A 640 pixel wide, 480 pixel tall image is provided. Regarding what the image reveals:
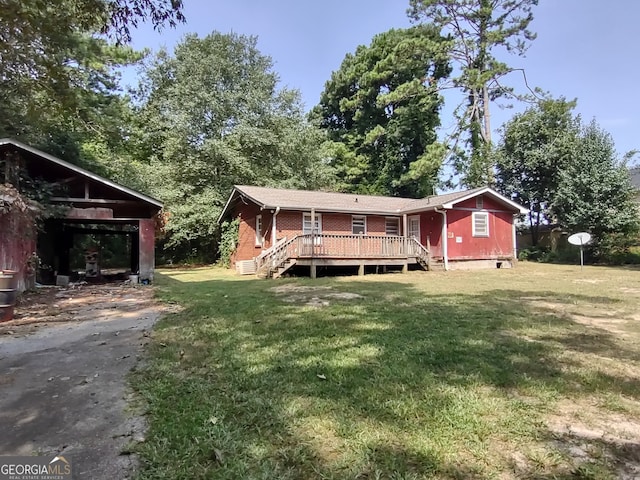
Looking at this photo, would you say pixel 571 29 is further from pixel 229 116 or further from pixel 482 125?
pixel 229 116

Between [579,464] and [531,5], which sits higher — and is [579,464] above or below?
below

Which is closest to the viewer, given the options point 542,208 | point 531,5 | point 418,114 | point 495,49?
point 542,208

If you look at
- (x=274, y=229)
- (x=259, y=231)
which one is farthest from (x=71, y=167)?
(x=259, y=231)

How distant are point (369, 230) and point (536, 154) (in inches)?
498

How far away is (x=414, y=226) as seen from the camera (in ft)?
63.8

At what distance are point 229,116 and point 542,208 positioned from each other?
20.6 meters

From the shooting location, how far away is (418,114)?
103 feet

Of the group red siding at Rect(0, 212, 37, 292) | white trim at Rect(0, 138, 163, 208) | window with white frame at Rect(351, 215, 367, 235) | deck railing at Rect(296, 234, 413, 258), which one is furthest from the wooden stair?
red siding at Rect(0, 212, 37, 292)

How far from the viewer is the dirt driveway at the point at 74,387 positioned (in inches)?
95.0

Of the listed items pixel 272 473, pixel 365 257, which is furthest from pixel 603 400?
pixel 365 257

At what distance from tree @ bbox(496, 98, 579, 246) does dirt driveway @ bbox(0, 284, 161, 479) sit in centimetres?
2401

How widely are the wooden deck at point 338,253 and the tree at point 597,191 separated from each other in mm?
9972

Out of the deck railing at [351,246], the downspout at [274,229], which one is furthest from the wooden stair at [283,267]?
the downspout at [274,229]

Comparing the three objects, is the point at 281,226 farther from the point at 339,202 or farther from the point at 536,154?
the point at 536,154
